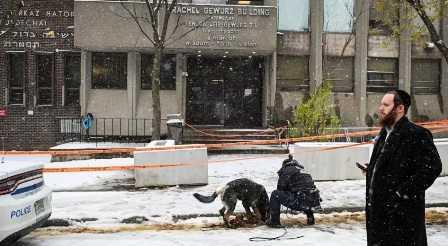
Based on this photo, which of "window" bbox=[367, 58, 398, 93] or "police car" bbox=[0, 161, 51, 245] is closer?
"police car" bbox=[0, 161, 51, 245]

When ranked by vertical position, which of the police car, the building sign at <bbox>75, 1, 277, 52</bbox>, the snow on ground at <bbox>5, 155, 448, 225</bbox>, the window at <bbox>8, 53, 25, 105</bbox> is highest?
the building sign at <bbox>75, 1, 277, 52</bbox>

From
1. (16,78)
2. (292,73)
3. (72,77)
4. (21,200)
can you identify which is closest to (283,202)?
(21,200)

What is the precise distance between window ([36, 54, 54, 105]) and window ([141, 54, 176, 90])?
12.2ft

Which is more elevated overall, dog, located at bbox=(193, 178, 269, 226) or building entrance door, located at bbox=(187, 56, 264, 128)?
building entrance door, located at bbox=(187, 56, 264, 128)

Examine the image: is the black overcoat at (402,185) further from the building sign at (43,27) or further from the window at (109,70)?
the building sign at (43,27)

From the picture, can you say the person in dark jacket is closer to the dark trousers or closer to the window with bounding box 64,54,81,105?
the dark trousers

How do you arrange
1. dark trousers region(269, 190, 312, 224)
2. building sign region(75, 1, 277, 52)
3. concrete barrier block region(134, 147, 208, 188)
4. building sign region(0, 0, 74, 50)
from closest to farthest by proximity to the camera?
dark trousers region(269, 190, 312, 224) < concrete barrier block region(134, 147, 208, 188) < building sign region(75, 1, 277, 52) < building sign region(0, 0, 74, 50)

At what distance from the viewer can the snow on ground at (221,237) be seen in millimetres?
6988

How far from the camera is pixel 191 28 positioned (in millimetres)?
18703

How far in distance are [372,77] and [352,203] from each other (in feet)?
43.4

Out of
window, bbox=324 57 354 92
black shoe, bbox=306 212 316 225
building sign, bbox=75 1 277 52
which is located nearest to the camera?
black shoe, bbox=306 212 316 225

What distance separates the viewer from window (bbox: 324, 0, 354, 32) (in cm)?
2145

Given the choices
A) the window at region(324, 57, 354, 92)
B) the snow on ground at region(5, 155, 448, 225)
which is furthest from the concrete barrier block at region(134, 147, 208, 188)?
the window at region(324, 57, 354, 92)

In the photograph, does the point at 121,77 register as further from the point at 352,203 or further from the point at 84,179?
the point at 352,203
